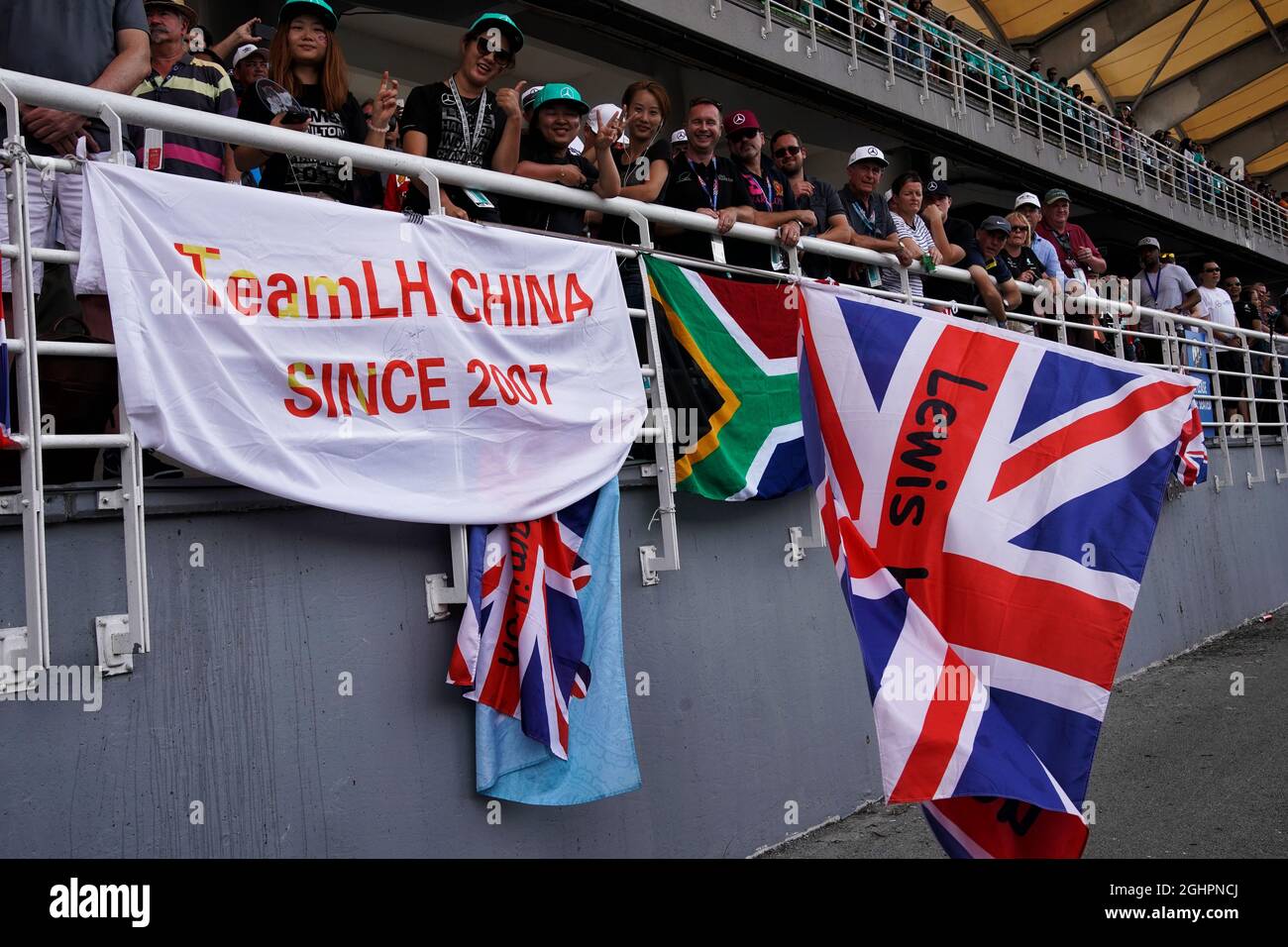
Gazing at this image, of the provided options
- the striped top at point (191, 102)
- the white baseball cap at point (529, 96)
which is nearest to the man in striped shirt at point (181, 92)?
the striped top at point (191, 102)

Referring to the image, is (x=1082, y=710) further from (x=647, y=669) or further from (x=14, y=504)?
(x=14, y=504)

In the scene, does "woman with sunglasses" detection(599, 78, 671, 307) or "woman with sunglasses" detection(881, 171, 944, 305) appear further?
"woman with sunglasses" detection(881, 171, 944, 305)

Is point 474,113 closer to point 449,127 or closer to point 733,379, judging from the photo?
point 449,127

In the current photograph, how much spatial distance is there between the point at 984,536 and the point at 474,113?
2.90 meters

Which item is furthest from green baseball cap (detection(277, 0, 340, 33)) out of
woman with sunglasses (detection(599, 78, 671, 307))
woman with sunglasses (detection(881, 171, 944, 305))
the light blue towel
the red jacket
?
the red jacket

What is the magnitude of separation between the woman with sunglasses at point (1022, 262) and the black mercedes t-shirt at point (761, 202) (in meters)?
2.45

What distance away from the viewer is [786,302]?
610cm

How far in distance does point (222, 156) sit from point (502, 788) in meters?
2.58

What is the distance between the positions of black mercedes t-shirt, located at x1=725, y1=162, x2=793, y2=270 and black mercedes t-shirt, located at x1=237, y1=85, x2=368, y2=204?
2.14m

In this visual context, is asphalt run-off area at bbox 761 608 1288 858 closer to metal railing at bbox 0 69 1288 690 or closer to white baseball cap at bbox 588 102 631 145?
metal railing at bbox 0 69 1288 690

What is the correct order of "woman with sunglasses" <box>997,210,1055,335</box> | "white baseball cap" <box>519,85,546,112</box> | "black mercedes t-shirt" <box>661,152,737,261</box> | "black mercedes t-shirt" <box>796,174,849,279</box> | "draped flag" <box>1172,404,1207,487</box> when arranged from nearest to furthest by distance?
1. "white baseball cap" <box>519,85,546,112</box>
2. "black mercedes t-shirt" <box>661,152,737,261</box>
3. "black mercedes t-shirt" <box>796,174,849,279</box>
4. "woman with sunglasses" <box>997,210,1055,335</box>
5. "draped flag" <box>1172,404,1207,487</box>

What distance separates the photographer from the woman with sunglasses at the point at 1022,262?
29.0ft

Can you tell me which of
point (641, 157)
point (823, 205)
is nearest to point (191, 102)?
point (641, 157)

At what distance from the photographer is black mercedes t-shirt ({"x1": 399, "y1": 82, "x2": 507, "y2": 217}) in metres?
5.30
